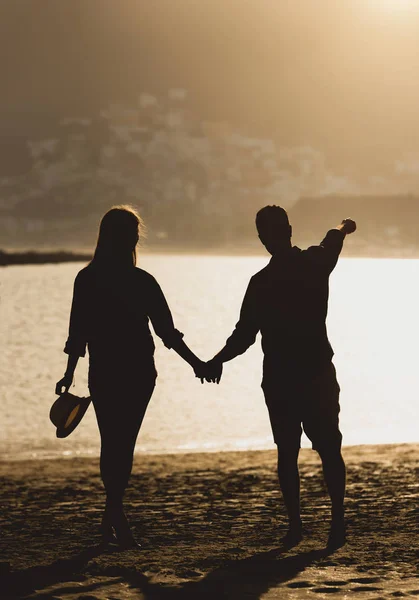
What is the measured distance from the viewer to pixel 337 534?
262 inches

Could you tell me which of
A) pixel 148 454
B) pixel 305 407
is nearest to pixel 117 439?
pixel 305 407

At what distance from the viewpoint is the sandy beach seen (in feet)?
18.2

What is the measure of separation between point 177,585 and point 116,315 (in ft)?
6.27

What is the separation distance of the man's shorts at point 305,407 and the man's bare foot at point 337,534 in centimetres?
49

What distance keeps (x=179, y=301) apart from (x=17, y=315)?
138ft

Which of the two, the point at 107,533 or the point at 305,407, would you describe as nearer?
the point at 305,407

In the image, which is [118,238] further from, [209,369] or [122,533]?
[122,533]

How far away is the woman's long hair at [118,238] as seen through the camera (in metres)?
6.71

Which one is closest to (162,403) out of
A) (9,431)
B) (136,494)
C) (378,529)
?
(9,431)

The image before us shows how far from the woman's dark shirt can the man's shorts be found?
85cm

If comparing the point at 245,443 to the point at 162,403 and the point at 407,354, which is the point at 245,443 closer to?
the point at 162,403

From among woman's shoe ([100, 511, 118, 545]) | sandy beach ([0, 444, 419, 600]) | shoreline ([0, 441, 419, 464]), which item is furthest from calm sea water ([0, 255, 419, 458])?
woman's shoe ([100, 511, 118, 545])

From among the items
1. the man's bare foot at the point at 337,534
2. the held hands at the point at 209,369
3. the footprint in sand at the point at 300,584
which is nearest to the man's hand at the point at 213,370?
the held hands at the point at 209,369

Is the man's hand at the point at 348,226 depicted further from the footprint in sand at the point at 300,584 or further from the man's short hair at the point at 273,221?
the footprint in sand at the point at 300,584
